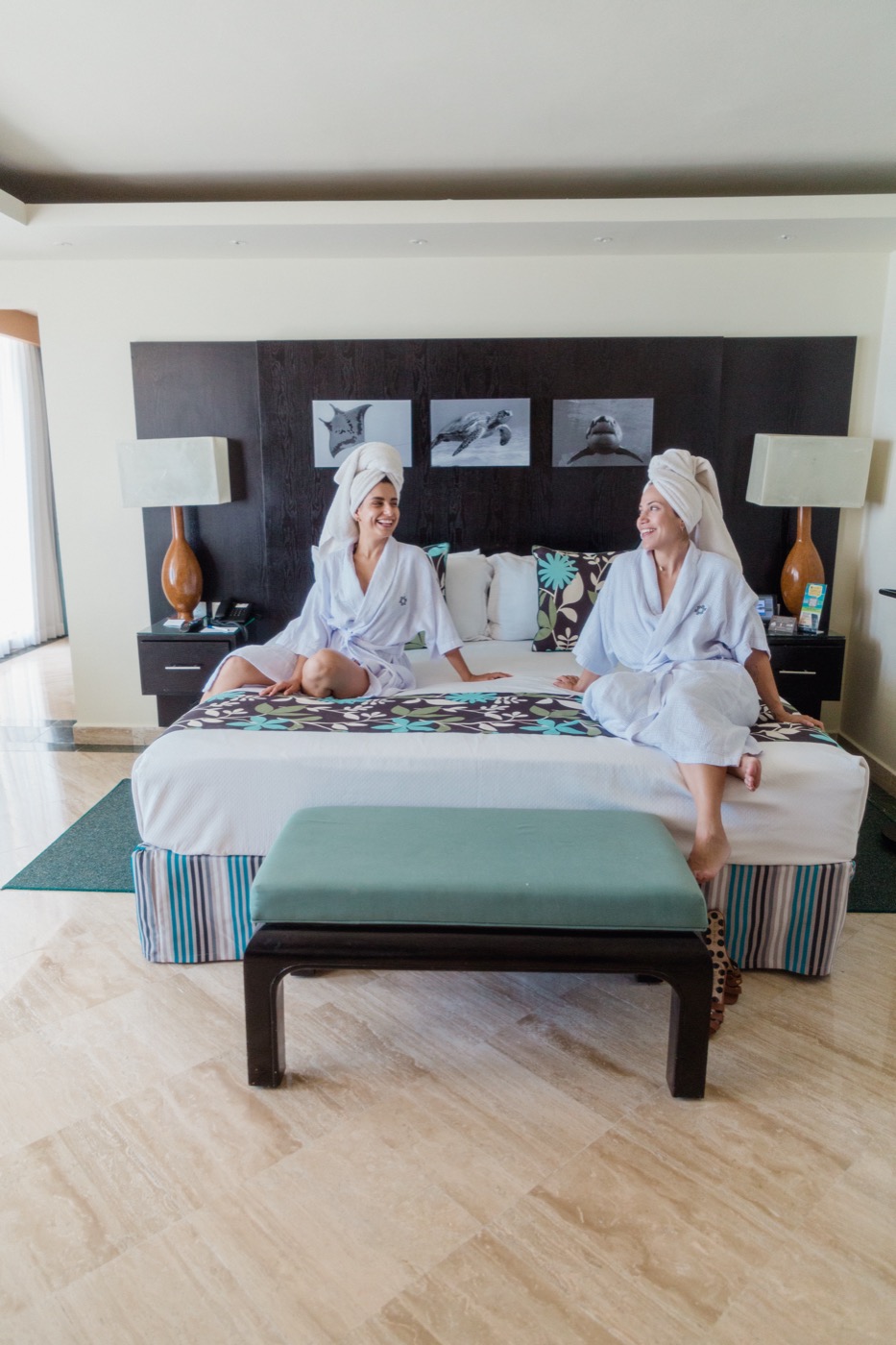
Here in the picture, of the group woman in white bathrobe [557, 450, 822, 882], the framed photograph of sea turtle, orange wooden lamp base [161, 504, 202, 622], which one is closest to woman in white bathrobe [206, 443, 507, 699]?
woman in white bathrobe [557, 450, 822, 882]

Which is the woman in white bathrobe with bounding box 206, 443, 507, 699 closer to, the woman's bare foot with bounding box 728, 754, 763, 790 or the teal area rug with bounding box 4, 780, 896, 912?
the teal area rug with bounding box 4, 780, 896, 912

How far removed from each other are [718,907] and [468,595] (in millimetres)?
1862

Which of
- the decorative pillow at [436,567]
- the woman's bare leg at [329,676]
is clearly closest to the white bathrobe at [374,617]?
the woman's bare leg at [329,676]

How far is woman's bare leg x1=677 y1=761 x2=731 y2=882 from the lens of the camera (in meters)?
2.27

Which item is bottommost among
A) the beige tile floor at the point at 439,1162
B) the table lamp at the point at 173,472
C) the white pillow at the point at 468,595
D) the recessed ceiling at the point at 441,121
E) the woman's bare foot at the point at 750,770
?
the beige tile floor at the point at 439,1162

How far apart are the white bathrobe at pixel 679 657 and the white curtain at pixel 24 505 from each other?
4.55m

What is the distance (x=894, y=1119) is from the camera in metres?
→ 1.90

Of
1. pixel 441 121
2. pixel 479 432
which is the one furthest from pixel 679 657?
pixel 441 121

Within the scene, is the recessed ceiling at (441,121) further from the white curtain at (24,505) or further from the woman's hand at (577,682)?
the white curtain at (24,505)

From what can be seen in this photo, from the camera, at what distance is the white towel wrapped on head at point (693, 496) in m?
2.79

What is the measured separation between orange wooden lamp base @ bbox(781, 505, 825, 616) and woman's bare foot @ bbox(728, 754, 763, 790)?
1904 mm

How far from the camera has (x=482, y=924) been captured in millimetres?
1912

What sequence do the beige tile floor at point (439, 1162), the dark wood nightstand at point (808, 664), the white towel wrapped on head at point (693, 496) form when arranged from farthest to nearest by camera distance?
the dark wood nightstand at point (808, 664) → the white towel wrapped on head at point (693, 496) → the beige tile floor at point (439, 1162)

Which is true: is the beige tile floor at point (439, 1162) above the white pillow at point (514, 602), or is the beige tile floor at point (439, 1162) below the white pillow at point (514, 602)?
below
